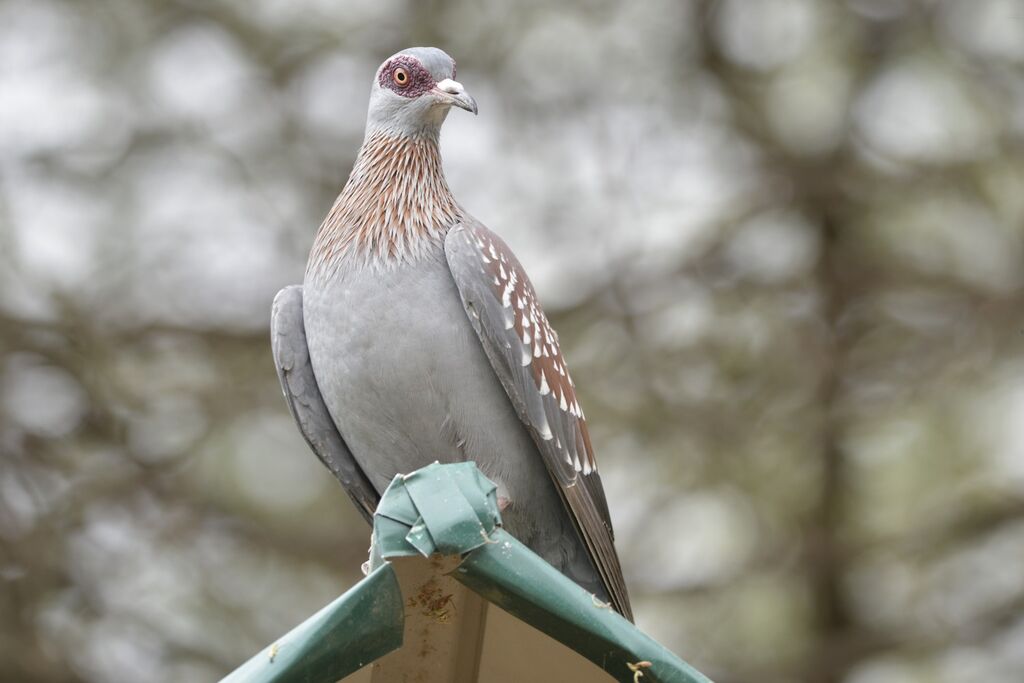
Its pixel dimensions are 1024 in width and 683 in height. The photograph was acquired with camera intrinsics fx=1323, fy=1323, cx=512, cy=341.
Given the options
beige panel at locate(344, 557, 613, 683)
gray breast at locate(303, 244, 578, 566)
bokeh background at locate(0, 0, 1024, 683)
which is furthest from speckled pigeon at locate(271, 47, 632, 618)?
bokeh background at locate(0, 0, 1024, 683)

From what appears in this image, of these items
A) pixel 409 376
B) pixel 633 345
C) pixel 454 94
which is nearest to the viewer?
pixel 409 376

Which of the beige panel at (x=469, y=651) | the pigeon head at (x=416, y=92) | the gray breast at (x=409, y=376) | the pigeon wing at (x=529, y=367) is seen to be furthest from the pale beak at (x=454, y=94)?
the beige panel at (x=469, y=651)

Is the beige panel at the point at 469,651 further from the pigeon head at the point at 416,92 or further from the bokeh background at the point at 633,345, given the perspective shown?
the bokeh background at the point at 633,345

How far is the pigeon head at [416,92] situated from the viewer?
4824mm

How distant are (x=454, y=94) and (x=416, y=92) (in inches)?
7.4

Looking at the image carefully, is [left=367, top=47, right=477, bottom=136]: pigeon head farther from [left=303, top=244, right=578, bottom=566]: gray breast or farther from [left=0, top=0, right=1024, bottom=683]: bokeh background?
[left=0, top=0, right=1024, bottom=683]: bokeh background

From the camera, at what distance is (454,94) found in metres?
4.77

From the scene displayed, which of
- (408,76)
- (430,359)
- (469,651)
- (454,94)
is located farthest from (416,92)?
(469,651)

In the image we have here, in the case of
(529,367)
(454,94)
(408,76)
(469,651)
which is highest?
(408,76)

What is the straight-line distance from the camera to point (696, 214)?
9023mm

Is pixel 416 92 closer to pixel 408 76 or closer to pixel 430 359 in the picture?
pixel 408 76

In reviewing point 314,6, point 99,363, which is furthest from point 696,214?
point 99,363

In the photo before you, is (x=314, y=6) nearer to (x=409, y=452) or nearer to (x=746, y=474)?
(x=746, y=474)

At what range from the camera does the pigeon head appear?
482 cm
